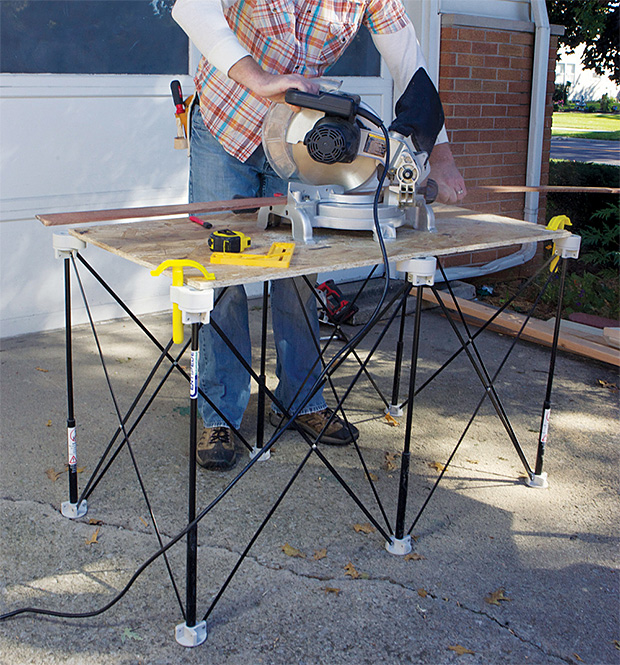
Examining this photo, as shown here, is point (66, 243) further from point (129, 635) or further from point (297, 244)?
point (129, 635)

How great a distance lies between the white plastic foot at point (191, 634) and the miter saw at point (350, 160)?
1151mm

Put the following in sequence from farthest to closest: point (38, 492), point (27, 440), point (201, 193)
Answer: point (27, 440) < point (201, 193) < point (38, 492)

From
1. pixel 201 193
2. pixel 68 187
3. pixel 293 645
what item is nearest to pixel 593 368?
pixel 201 193

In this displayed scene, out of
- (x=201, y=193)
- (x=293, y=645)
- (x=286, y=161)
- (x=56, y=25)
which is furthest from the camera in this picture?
(x=56, y=25)

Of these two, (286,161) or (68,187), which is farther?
(68,187)

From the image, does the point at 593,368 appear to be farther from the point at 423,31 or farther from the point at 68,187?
the point at 68,187

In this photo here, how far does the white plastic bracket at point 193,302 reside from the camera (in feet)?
A: 5.63

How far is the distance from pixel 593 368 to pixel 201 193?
98.9 inches

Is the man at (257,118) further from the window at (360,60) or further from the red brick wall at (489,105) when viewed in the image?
the red brick wall at (489,105)

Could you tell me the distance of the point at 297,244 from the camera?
2.22 m

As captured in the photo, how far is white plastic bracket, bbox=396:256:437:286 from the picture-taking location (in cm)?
211

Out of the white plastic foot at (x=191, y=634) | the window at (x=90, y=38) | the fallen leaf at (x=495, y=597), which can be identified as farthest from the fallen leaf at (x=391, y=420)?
the window at (x=90, y=38)

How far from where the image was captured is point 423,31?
508cm

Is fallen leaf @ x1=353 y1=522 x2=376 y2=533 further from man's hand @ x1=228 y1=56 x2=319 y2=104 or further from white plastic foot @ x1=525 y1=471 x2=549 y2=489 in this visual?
man's hand @ x1=228 y1=56 x2=319 y2=104
